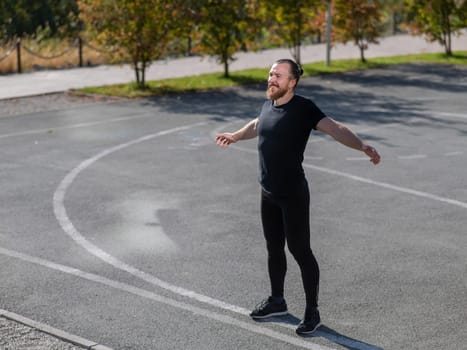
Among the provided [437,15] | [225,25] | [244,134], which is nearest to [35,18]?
[225,25]

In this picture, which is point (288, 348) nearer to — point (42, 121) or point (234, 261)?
point (234, 261)

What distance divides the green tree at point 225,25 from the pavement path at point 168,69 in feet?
1.94

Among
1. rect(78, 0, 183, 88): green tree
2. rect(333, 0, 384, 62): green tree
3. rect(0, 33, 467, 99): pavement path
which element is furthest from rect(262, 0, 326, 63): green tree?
rect(78, 0, 183, 88): green tree

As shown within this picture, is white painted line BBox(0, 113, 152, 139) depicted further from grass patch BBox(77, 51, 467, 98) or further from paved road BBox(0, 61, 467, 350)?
grass patch BBox(77, 51, 467, 98)

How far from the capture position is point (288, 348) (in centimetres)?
766

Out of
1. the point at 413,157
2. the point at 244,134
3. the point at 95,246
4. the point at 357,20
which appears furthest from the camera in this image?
the point at 357,20

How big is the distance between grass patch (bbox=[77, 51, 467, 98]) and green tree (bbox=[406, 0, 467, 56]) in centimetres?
80

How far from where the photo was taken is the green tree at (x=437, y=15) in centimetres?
2892

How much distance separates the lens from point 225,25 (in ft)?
82.4

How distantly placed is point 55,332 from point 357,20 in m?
21.5

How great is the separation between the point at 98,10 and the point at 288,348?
16.5 m

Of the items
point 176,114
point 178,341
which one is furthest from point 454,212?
point 176,114

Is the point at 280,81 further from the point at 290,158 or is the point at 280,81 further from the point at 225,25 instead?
the point at 225,25

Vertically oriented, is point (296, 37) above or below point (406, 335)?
above
